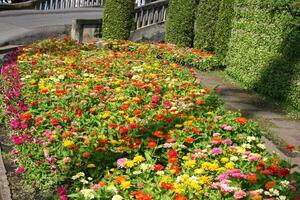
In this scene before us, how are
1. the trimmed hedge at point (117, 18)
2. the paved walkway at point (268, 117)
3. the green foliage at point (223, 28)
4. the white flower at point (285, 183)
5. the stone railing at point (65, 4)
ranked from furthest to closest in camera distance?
the stone railing at point (65, 4)
the trimmed hedge at point (117, 18)
the green foliage at point (223, 28)
the paved walkway at point (268, 117)
the white flower at point (285, 183)

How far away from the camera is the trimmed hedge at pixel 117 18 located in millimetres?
15484

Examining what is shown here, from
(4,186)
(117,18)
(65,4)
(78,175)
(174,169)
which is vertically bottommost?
(4,186)

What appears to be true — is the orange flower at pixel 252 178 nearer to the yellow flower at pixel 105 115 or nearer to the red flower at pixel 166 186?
the red flower at pixel 166 186

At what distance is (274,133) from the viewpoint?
23.5ft

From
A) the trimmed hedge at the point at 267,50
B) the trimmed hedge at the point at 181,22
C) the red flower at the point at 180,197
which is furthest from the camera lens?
the trimmed hedge at the point at 181,22

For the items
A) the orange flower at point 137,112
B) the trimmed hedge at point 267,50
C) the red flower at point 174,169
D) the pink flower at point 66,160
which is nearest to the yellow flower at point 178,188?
the red flower at point 174,169

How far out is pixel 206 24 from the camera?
14.6 meters

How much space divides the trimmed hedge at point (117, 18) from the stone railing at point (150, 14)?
189cm

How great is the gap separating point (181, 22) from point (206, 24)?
1.16 m

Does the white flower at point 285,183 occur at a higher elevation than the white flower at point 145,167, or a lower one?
higher

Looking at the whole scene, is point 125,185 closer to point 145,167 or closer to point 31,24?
point 145,167

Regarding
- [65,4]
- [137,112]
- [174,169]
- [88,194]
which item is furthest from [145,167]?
[65,4]

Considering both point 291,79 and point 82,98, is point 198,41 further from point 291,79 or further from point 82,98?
point 82,98

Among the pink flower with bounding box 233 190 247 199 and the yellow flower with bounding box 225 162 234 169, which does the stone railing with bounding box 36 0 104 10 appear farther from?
the pink flower with bounding box 233 190 247 199
